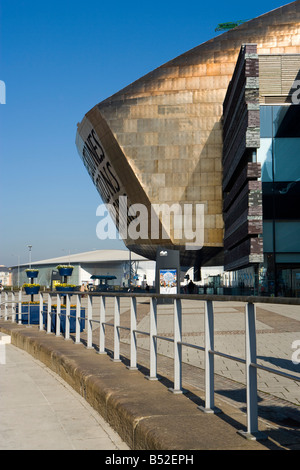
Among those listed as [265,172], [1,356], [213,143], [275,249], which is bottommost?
[1,356]

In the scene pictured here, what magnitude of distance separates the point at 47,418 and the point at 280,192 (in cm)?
3329

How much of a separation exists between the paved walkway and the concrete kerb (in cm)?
13

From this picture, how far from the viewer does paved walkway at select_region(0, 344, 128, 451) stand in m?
4.84

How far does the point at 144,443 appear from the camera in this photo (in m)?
4.21

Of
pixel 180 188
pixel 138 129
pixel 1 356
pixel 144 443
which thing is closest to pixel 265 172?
pixel 180 188

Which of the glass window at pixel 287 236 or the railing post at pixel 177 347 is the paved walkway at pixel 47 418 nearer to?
the railing post at pixel 177 347

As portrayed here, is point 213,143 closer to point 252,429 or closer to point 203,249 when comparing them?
point 203,249

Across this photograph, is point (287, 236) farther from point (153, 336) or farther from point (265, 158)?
point (153, 336)

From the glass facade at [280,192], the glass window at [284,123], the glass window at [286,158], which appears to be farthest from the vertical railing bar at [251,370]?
the glass window at [284,123]

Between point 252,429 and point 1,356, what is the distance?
877 cm

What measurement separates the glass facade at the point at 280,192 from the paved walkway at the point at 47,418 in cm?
2980

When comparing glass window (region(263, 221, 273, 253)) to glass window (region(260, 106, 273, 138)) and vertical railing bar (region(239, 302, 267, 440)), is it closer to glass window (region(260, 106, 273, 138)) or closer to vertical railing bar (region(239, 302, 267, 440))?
glass window (region(260, 106, 273, 138))

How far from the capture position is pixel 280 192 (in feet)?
123

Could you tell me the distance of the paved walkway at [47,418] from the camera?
484 cm
